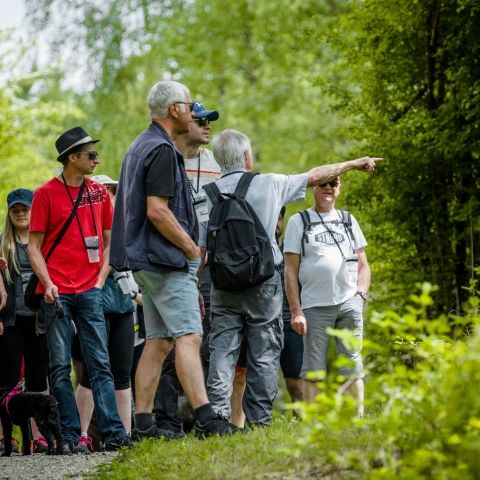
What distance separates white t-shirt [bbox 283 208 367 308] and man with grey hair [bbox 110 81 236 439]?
4.23ft

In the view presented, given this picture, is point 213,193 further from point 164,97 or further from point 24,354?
point 24,354

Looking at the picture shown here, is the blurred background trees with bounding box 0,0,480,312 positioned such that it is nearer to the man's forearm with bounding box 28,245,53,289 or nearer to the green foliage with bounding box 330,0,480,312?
the green foliage with bounding box 330,0,480,312

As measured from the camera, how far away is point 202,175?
Answer: 9867mm

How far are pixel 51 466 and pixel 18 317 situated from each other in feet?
6.78

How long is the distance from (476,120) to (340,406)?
8.68 m

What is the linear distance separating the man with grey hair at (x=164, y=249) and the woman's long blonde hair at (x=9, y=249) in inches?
85.1

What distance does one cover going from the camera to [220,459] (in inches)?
250

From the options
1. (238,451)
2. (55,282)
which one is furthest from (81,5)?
(238,451)

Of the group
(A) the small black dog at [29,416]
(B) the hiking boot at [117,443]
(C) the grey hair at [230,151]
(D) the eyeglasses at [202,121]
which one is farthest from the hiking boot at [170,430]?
(D) the eyeglasses at [202,121]

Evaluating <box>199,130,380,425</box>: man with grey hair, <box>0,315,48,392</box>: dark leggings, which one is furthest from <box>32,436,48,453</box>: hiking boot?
<box>199,130,380,425</box>: man with grey hair

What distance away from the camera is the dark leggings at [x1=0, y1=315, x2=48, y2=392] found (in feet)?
32.1

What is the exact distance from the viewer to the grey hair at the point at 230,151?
8.35m

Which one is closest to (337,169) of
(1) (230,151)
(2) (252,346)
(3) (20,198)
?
(1) (230,151)

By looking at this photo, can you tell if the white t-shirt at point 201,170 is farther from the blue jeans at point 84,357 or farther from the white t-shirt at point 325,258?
the blue jeans at point 84,357
